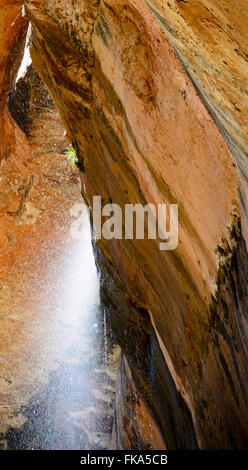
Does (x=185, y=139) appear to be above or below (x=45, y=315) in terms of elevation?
above

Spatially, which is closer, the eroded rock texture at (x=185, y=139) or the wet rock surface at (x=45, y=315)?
the eroded rock texture at (x=185, y=139)

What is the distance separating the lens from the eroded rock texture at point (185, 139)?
3.38m

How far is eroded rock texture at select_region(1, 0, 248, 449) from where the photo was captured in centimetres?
338

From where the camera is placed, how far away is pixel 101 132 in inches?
162

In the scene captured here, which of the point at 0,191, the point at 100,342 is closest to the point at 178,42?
the point at 0,191

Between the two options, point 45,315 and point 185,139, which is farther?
point 45,315

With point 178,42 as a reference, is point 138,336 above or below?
below

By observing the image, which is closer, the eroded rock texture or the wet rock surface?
the eroded rock texture

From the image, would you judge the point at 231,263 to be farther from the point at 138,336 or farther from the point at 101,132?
the point at 138,336

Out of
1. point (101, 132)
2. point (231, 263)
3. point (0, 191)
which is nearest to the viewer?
point (231, 263)

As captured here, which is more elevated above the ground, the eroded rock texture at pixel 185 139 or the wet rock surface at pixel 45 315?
the eroded rock texture at pixel 185 139

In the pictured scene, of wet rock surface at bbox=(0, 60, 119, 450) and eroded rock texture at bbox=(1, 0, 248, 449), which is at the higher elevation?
eroded rock texture at bbox=(1, 0, 248, 449)

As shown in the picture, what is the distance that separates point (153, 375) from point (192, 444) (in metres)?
1.55

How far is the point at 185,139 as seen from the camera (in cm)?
353
